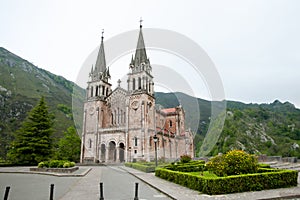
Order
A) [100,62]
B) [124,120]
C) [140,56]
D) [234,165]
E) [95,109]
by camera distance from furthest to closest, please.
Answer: [100,62], [140,56], [95,109], [124,120], [234,165]

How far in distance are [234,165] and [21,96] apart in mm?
85953

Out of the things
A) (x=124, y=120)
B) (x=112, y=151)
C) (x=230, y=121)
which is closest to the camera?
(x=112, y=151)

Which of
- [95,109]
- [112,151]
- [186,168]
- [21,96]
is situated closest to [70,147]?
[95,109]

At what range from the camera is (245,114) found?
83.5m

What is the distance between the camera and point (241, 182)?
9.45 m

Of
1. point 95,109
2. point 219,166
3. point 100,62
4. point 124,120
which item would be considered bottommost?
point 219,166

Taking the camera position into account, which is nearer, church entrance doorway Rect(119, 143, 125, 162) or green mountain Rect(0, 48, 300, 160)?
church entrance doorway Rect(119, 143, 125, 162)

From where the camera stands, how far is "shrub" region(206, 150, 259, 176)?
1075cm

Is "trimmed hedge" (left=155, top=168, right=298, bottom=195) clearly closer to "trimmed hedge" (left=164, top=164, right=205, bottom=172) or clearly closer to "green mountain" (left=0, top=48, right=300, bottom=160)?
"trimmed hedge" (left=164, top=164, right=205, bottom=172)

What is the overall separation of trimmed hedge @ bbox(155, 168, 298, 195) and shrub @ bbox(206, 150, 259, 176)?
1025 millimetres

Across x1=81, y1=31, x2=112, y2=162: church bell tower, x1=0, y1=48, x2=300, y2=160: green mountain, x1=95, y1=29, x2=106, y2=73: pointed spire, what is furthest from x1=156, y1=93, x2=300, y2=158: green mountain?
x1=95, y1=29, x2=106, y2=73: pointed spire

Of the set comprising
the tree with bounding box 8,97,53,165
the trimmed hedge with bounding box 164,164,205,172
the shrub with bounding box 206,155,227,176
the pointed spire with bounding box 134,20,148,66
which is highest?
the pointed spire with bounding box 134,20,148,66

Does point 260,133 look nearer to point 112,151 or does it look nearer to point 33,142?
point 112,151

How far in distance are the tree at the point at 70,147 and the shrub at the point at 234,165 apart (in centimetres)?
3794
